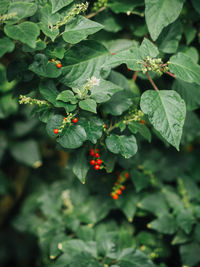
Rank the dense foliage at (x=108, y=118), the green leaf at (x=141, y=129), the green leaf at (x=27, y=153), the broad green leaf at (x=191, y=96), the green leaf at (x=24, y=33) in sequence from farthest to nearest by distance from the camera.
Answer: the green leaf at (x=27, y=153) → the broad green leaf at (x=191, y=96) → the green leaf at (x=141, y=129) → the dense foliage at (x=108, y=118) → the green leaf at (x=24, y=33)

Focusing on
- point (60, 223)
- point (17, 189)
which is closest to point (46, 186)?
point (17, 189)

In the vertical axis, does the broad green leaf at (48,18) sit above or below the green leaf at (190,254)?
above

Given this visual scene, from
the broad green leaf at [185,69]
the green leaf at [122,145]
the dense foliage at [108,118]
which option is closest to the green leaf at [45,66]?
the dense foliage at [108,118]

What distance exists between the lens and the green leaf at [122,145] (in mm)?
1101

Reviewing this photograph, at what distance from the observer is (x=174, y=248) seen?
71.5 inches

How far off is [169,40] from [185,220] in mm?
978

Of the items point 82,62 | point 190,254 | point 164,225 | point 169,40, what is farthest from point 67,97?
point 190,254

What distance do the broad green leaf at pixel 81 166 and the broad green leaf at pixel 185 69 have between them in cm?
55

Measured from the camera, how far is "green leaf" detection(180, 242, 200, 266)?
4.94 ft

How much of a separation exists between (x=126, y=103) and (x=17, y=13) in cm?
59

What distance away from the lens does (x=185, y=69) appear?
1.07m

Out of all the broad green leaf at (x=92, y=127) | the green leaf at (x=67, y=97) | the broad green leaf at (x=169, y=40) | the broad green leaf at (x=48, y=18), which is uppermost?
the broad green leaf at (x=48, y=18)

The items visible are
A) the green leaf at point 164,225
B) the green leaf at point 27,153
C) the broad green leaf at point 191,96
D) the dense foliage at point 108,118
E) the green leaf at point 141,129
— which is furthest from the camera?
the green leaf at point 27,153

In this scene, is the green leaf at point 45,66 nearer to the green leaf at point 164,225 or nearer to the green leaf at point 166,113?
the green leaf at point 166,113
